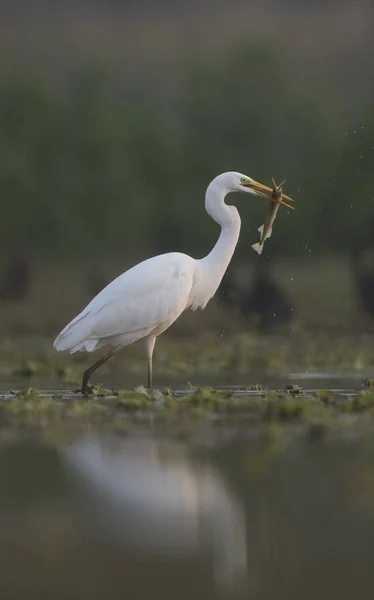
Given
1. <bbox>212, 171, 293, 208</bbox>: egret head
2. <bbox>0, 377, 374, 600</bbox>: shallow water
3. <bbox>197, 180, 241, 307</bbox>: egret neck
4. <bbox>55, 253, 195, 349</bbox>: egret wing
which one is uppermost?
<bbox>212, 171, 293, 208</bbox>: egret head

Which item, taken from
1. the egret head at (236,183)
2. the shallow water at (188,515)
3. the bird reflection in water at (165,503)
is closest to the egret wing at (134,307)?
the egret head at (236,183)

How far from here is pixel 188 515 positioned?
620 centimetres

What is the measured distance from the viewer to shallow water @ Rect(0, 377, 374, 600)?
511 cm

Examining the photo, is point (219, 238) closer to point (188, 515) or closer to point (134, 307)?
point (134, 307)

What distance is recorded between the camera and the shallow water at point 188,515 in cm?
511

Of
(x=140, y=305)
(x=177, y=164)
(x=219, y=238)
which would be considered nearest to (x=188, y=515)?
(x=140, y=305)

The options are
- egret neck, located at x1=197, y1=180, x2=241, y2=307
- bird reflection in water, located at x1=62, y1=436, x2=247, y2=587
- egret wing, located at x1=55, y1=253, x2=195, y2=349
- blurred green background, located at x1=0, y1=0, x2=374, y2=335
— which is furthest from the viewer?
blurred green background, located at x1=0, y1=0, x2=374, y2=335

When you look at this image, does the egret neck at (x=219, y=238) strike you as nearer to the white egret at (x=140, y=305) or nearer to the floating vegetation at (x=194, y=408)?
the white egret at (x=140, y=305)

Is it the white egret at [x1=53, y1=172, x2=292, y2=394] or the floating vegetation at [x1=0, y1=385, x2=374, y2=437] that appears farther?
the white egret at [x1=53, y1=172, x2=292, y2=394]

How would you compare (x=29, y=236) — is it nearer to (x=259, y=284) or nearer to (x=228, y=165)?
(x=228, y=165)

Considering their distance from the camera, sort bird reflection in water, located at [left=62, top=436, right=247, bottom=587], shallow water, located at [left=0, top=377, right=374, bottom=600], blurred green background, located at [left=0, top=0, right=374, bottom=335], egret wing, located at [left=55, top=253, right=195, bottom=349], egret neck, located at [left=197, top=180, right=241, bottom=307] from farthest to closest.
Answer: blurred green background, located at [left=0, top=0, right=374, bottom=335]
egret neck, located at [left=197, top=180, right=241, bottom=307]
egret wing, located at [left=55, top=253, right=195, bottom=349]
bird reflection in water, located at [left=62, top=436, right=247, bottom=587]
shallow water, located at [left=0, top=377, right=374, bottom=600]

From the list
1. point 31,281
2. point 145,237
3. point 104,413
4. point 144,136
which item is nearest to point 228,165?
point 144,136

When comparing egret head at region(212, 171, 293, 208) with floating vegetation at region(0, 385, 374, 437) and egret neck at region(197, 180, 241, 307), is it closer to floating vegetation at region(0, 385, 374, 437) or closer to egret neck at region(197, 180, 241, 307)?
egret neck at region(197, 180, 241, 307)

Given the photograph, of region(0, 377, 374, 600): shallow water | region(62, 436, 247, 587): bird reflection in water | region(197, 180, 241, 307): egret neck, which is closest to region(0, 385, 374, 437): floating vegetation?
region(0, 377, 374, 600): shallow water
